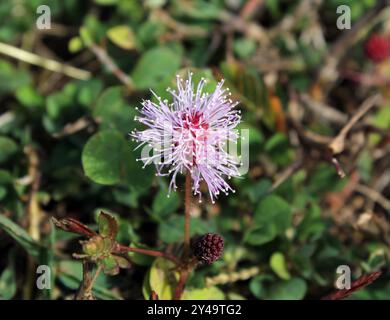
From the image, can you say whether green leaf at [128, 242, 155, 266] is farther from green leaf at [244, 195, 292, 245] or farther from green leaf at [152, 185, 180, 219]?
green leaf at [244, 195, 292, 245]

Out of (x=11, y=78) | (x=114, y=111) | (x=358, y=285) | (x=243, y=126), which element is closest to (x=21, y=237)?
(x=114, y=111)

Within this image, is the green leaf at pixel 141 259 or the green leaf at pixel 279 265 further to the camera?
the green leaf at pixel 279 265

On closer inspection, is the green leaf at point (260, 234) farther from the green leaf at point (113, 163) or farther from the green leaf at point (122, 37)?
the green leaf at point (122, 37)

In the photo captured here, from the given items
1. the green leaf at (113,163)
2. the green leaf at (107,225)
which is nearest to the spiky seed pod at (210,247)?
the green leaf at (107,225)

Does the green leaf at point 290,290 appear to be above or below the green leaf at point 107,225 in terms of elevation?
below

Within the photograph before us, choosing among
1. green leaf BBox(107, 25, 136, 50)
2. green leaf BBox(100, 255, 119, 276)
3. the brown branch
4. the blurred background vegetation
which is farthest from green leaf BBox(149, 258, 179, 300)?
green leaf BBox(107, 25, 136, 50)

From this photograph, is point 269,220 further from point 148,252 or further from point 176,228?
point 148,252
